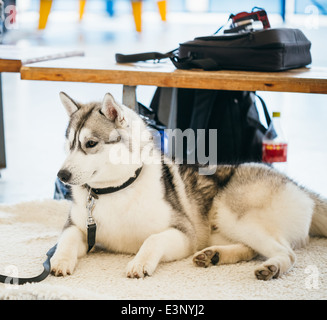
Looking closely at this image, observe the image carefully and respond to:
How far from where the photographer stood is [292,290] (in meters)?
1.66

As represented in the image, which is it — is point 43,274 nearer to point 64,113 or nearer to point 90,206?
point 90,206

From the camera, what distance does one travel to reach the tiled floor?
3387mm

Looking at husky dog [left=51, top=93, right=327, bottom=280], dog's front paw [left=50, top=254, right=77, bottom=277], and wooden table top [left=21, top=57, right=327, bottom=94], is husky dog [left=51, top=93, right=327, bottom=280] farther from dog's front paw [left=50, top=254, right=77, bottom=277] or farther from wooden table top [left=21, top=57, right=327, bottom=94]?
wooden table top [left=21, top=57, right=327, bottom=94]

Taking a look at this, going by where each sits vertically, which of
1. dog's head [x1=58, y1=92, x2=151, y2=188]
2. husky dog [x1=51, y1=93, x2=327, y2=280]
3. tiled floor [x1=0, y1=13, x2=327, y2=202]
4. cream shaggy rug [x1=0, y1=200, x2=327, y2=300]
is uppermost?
dog's head [x1=58, y1=92, x2=151, y2=188]

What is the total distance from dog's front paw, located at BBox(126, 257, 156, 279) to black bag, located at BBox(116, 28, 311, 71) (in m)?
1.13

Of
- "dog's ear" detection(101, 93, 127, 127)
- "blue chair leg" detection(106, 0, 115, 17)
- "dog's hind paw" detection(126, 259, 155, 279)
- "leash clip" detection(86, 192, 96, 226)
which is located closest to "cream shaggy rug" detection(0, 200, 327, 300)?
"dog's hind paw" detection(126, 259, 155, 279)

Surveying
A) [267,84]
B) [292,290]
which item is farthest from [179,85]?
[292,290]

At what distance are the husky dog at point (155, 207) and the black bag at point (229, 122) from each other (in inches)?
33.9

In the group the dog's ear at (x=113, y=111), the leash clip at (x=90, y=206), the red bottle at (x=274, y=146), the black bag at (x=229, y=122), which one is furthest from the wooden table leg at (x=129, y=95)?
the red bottle at (x=274, y=146)

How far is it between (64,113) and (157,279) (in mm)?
3578

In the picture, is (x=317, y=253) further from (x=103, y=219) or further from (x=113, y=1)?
(x=113, y=1)

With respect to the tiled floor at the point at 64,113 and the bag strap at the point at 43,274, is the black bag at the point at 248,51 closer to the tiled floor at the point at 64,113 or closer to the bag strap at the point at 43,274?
the tiled floor at the point at 64,113

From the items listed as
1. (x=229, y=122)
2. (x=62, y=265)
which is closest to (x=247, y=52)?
(x=229, y=122)

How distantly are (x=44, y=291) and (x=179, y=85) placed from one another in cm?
118
